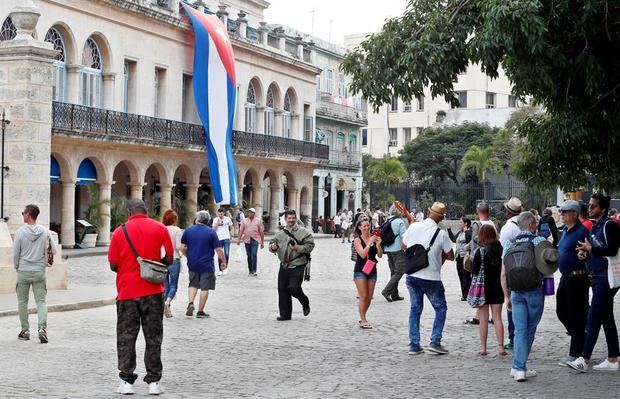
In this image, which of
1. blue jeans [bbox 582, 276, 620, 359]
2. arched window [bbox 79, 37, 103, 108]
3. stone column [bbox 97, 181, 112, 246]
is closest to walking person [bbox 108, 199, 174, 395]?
blue jeans [bbox 582, 276, 620, 359]

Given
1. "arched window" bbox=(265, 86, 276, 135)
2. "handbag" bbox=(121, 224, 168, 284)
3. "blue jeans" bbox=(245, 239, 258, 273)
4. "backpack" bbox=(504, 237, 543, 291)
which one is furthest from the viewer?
"arched window" bbox=(265, 86, 276, 135)

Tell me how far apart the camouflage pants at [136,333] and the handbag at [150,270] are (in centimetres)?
19

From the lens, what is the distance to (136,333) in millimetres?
9852

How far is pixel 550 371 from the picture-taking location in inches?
446

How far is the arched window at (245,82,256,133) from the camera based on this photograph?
5047 cm

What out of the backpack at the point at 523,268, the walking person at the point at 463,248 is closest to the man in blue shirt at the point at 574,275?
the backpack at the point at 523,268

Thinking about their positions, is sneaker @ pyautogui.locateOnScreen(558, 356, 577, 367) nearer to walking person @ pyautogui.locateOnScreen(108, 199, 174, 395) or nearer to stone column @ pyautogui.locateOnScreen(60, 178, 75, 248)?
walking person @ pyautogui.locateOnScreen(108, 199, 174, 395)

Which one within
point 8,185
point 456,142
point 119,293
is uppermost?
point 456,142

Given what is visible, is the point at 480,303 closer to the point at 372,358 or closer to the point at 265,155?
the point at 372,358

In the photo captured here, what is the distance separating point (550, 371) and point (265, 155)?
39.2 m

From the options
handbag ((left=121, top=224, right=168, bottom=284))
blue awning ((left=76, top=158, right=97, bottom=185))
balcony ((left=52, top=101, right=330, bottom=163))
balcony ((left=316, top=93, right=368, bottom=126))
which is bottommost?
handbag ((left=121, top=224, right=168, bottom=284))

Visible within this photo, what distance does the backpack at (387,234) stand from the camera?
1845cm

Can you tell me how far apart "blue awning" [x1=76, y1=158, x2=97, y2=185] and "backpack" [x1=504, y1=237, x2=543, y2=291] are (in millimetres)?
28505

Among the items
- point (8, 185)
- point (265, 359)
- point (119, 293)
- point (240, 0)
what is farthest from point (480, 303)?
point (240, 0)
